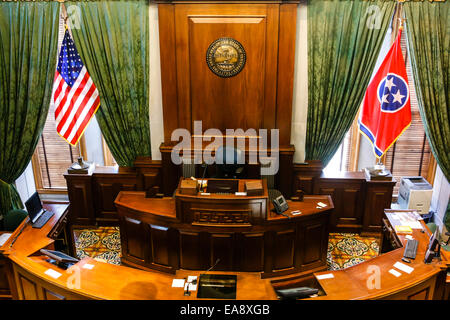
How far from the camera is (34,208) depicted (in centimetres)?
500

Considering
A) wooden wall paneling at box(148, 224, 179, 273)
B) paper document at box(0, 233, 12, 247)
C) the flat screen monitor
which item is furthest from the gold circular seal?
paper document at box(0, 233, 12, 247)

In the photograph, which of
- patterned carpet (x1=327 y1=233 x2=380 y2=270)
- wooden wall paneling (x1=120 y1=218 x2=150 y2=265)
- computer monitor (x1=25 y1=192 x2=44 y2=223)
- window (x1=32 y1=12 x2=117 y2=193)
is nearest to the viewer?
computer monitor (x1=25 y1=192 x2=44 y2=223)

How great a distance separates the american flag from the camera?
5766mm

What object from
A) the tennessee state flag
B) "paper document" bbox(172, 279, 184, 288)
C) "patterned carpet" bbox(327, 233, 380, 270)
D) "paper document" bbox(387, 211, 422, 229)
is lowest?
"patterned carpet" bbox(327, 233, 380, 270)

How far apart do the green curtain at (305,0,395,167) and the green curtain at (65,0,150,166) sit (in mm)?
2440

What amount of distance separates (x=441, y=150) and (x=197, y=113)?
3730mm

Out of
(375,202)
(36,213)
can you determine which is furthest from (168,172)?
(375,202)

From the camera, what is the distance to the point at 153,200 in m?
5.46

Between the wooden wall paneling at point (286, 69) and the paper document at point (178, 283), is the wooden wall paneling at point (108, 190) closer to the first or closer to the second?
the wooden wall paneling at point (286, 69)

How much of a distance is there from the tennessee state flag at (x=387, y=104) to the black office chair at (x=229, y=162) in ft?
6.57

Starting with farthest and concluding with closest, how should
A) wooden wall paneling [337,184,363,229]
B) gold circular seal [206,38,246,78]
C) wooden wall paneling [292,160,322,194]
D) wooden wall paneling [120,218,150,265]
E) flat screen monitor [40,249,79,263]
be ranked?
wooden wall paneling [337,184,363,229]
wooden wall paneling [292,160,322,194]
gold circular seal [206,38,246,78]
wooden wall paneling [120,218,150,265]
flat screen monitor [40,249,79,263]

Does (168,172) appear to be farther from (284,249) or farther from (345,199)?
(345,199)

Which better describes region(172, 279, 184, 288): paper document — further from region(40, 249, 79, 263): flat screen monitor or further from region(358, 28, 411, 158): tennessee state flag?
region(358, 28, 411, 158): tennessee state flag
